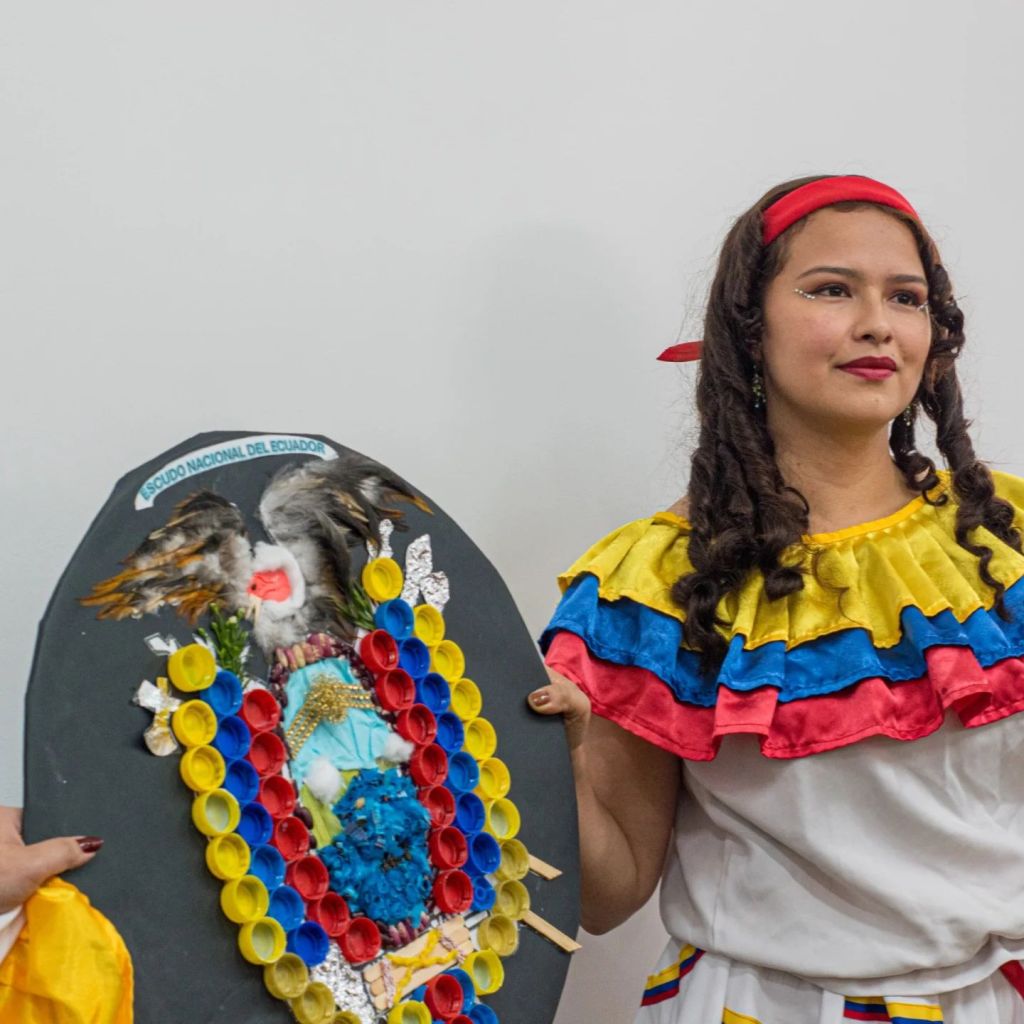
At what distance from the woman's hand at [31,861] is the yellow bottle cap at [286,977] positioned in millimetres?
164

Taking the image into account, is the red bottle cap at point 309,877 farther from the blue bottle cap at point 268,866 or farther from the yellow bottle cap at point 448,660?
the yellow bottle cap at point 448,660

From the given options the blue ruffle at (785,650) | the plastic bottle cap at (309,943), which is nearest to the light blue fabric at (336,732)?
the plastic bottle cap at (309,943)

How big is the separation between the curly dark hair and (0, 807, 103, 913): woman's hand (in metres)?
0.61

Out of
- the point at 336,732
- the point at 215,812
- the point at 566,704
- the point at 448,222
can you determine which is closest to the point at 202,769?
the point at 215,812

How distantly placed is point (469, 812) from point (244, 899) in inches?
8.7

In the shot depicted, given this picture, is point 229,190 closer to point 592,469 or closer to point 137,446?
point 137,446

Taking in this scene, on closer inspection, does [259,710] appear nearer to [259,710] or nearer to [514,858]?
[259,710]

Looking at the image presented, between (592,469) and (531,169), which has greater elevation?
(531,169)

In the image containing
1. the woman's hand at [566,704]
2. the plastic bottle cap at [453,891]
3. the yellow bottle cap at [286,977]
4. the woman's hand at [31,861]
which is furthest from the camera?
the woman's hand at [566,704]

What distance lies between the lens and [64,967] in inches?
36.2

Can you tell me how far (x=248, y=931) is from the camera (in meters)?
1.01

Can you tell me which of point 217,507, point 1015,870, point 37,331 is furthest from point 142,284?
point 1015,870

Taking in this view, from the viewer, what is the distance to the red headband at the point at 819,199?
1414 mm

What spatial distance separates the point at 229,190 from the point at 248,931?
2.37 ft
